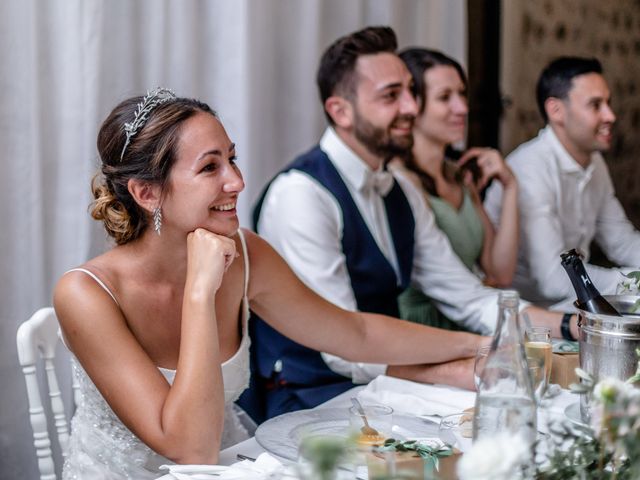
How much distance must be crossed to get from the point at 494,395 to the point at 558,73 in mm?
2622

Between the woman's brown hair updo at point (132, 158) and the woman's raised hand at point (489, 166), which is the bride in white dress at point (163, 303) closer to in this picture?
the woman's brown hair updo at point (132, 158)

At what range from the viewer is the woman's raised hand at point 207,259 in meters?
1.56

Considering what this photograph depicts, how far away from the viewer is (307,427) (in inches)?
54.7

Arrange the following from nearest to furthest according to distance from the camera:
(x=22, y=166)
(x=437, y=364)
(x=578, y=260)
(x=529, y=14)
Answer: (x=578, y=260) → (x=437, y=364) → (x=22, y=166) → (x=529, y=14)

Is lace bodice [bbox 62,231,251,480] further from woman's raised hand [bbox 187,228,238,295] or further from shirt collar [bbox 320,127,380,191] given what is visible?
shirt collar [bbox 320,127,380,191]

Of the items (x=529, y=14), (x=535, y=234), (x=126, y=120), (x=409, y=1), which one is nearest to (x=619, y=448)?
(x=126, y=120)

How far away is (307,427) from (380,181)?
1363mm

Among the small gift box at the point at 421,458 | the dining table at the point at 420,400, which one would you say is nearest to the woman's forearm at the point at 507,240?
the dining table at the point at 420,400

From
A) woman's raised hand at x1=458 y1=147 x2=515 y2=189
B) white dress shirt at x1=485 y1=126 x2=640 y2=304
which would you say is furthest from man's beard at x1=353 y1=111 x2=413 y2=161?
white dress shirt at x1=485 y1=126 x2=640 y2=304

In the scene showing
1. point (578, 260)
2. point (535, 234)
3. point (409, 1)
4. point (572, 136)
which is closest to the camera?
point (578, 260)

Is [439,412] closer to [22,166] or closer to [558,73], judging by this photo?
[22,166]

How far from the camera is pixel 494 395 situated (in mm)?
1026

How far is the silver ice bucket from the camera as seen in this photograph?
1293mm

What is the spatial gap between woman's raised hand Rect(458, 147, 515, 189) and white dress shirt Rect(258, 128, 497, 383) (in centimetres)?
45
